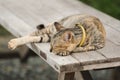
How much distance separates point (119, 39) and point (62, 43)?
0.63 meters

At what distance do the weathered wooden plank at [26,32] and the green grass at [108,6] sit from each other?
2313 millimetres

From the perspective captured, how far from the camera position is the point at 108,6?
5855 mm

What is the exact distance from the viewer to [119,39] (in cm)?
301

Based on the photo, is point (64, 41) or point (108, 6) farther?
point (108, 6)

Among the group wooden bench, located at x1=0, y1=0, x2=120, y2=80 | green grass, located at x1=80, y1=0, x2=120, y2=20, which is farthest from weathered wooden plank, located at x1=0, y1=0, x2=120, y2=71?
green grass, located at x1=80, y1=0, x2=120, y2=20

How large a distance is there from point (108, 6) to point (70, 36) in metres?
3.40

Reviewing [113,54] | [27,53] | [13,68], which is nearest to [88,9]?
[113,54]

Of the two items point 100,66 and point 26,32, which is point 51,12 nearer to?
point 26,32

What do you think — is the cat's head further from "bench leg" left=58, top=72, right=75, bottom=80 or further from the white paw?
the white paw

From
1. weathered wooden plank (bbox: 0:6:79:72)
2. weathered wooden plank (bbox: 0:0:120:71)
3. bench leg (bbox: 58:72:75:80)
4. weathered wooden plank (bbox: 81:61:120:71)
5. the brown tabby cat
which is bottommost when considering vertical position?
bench leg (bbox: 58:72:75:80)

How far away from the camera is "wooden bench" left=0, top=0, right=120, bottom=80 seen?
8.19ft

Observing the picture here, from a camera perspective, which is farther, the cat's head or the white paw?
the white paw

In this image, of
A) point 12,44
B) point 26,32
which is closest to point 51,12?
point 26,32

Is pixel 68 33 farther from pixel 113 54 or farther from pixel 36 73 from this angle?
pixel 36 73
